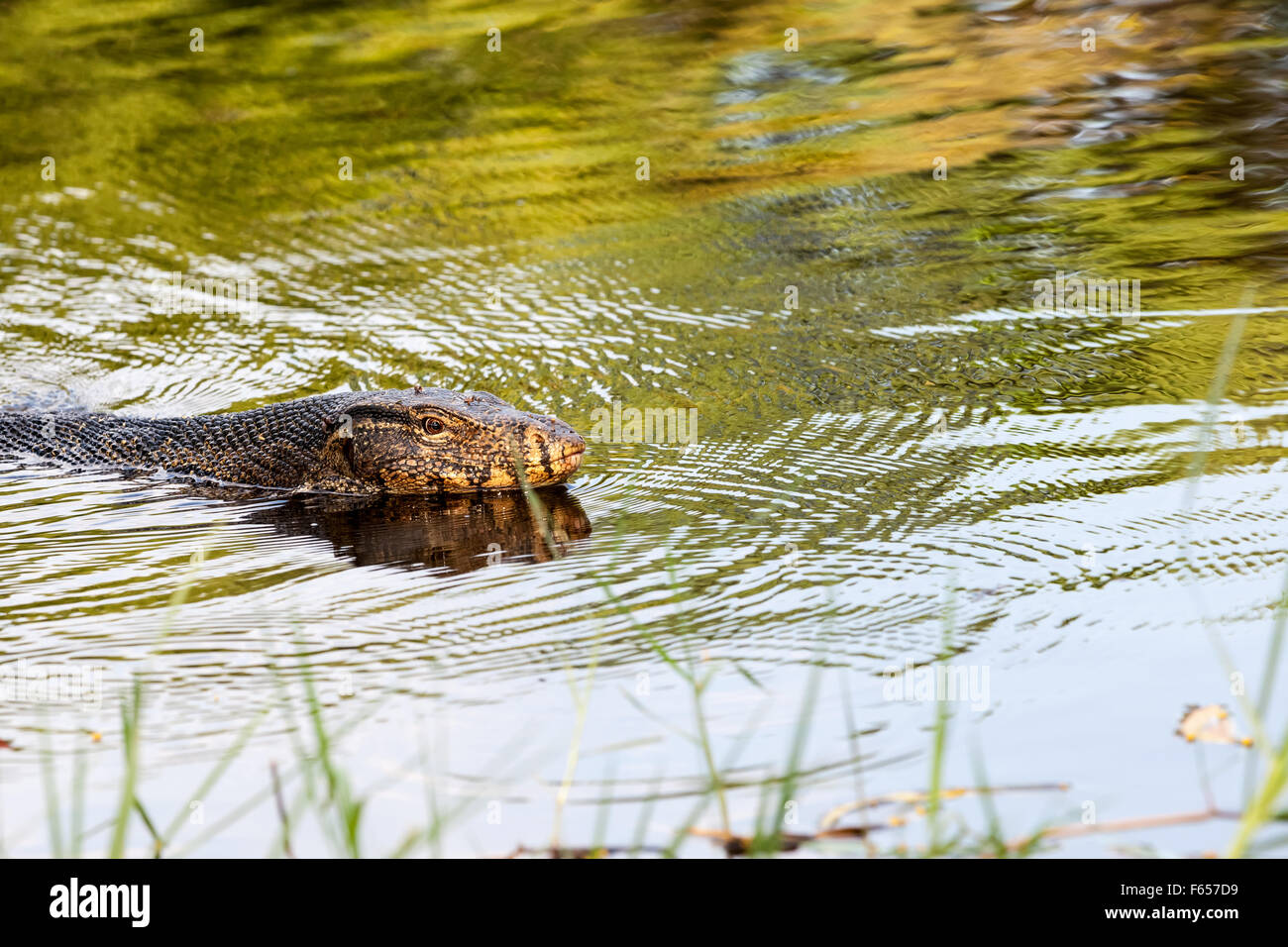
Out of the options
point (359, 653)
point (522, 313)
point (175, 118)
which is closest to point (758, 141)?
point (522, 313)

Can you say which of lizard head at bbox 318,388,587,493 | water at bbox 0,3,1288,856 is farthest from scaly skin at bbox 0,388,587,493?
water at bbox 0,3,1288,856

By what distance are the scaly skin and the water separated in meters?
0.27

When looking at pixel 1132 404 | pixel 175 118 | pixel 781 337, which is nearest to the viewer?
Result: pixel 1132 404

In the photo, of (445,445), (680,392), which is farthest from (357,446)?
(680,392)

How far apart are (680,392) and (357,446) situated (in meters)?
2.16

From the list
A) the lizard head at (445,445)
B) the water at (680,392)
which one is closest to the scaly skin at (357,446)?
the lizard head at (445,445)

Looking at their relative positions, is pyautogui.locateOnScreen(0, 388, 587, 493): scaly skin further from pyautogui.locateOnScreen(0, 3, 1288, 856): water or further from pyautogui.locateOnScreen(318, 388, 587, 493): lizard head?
pyautogui.locateOnScreen(0, 3, 1288, 856): water

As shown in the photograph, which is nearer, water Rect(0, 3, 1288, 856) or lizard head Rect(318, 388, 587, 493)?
water Rect(0, 3, 1288, 856)

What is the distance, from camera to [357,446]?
25.9 ft

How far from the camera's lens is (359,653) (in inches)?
211

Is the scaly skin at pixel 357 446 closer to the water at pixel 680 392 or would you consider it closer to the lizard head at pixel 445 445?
the lizard head at pixel 445 445

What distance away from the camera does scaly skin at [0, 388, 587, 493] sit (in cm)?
767
